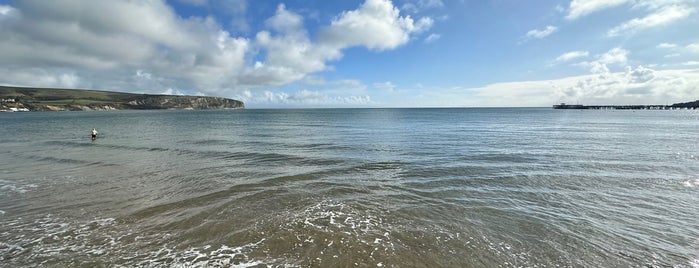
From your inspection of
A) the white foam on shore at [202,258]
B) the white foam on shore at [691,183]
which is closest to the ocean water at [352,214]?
the white foam on shore at [202,258]

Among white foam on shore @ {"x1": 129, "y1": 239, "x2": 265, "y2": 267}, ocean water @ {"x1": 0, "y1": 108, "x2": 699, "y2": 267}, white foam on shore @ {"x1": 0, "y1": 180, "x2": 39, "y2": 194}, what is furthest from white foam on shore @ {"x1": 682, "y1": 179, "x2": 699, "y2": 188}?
white foam on shore @ {"x1": 0, "y1": 180, "x2": 39, "y2": 194}

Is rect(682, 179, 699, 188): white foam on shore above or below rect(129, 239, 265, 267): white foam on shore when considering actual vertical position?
above

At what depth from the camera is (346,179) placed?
1894 centimetres

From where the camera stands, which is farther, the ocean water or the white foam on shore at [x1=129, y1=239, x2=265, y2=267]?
the ocean water

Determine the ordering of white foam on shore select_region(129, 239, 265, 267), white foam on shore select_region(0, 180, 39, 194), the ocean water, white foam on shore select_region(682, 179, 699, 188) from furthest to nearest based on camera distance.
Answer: white foam on shore select_region(682, 179, 699, 188)
white foam on shore select_region(0, 180, 39, 194)
the ocean water
white foam on shore select_region(129, 239, 265, 267)

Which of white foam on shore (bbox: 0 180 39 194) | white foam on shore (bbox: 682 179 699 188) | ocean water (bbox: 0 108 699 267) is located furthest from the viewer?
white foam on shore (bbox: 682 179 699 188)

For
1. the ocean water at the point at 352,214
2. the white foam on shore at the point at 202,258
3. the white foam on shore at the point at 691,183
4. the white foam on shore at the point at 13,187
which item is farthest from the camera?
the white foam on shore at the point at 691,183

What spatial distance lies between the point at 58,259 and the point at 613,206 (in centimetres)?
2196

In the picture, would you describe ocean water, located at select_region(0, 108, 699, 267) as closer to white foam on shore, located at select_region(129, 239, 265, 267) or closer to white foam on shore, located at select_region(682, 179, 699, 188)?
white foam on shore, located at select_region(129, 239, 265, 267)

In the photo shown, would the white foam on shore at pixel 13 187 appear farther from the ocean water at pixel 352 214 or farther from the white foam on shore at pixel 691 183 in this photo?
the white foam on shore at pixel 691 183

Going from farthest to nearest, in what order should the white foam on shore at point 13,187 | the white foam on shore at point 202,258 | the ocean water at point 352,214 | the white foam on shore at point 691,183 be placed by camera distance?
the white foam on shore at point 691,183
the white foam on shore at point 13,187
the ocean water at point 352,214
the white foam on shore at point 202,258

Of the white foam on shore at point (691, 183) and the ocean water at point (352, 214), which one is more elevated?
the white foam on shore at point (691, 183)

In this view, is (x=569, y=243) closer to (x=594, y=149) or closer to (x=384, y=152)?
(x=384, y=152)

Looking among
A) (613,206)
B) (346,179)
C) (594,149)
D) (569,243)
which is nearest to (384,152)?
(346,179)
